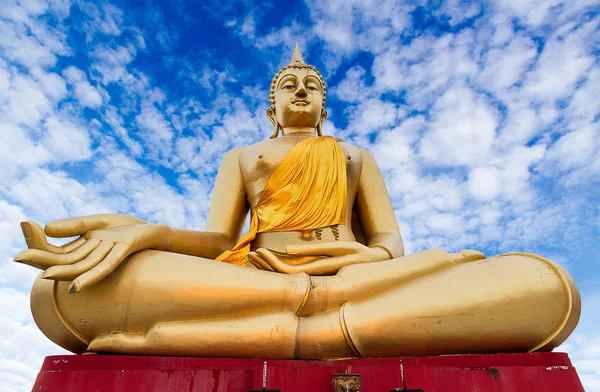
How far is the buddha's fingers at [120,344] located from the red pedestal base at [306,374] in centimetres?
11

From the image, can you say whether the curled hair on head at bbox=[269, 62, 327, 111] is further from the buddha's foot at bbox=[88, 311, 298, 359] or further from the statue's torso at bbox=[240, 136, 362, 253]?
the buddha's foot at bbox=[88, 311, 298, 359]

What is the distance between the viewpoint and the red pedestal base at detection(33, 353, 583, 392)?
2.15 meters

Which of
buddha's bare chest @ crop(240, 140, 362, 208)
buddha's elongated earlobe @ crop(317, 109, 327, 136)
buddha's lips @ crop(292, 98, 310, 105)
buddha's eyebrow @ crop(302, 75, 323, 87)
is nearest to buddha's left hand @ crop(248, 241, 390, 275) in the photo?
buddha's bare chest @ crop(240, 140, 362, 208)

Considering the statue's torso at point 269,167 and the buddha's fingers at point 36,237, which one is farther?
the statue's torso at point 269,167

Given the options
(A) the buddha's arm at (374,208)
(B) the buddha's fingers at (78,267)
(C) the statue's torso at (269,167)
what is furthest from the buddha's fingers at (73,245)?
(A) the buddha's arm at (374,208)

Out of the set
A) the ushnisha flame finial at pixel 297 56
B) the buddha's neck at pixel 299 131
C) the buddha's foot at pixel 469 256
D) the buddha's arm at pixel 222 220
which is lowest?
the buddha's foot at pixel 469 256

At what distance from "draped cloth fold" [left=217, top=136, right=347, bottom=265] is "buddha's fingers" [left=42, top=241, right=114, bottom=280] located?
1200 mm

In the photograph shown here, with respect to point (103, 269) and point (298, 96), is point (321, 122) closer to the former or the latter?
point (298, 96)

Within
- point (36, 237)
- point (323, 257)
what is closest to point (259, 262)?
point (323, 257)

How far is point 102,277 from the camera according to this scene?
2482 mm

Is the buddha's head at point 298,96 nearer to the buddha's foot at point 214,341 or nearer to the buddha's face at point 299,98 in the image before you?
the buddha's face at point 299,98

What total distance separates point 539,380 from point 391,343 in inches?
29.7

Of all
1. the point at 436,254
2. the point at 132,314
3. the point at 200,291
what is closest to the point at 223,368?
the point at 200,291

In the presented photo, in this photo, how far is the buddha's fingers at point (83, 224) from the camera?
263 centimetres
